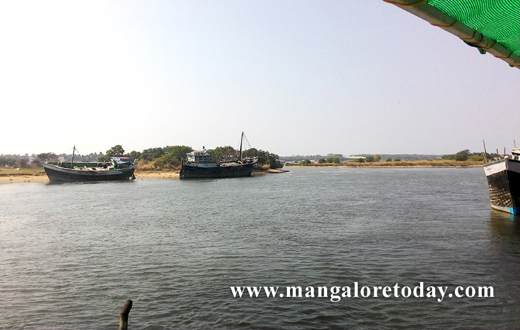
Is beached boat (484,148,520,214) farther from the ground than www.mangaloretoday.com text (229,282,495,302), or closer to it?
farther from the ground

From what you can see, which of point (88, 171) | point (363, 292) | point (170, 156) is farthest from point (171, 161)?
point (363, 292)

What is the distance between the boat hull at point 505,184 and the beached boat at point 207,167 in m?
70.3

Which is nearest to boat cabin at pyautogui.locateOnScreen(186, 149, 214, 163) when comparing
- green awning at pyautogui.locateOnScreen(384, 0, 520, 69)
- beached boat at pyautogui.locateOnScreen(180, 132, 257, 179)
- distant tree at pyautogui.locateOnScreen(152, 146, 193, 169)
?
beached boat at pyautogui.locateOnScreen(180, 132, 257, 179)

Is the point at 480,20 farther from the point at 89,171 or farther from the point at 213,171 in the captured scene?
the point at 213,171

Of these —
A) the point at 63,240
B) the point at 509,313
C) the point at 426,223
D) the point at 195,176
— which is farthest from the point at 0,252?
the point at 195,176

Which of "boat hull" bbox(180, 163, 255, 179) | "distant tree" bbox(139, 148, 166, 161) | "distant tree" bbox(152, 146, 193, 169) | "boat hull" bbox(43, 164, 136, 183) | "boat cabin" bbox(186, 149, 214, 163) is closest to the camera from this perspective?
"boat hull" bbox(43, 164, 136, 183)

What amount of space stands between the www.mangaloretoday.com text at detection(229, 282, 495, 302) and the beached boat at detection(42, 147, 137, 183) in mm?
77102

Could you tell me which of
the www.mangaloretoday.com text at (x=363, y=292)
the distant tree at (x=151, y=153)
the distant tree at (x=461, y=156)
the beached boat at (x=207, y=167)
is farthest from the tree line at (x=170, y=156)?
the www.mangaloretoday.com text at (x=363, y=292)

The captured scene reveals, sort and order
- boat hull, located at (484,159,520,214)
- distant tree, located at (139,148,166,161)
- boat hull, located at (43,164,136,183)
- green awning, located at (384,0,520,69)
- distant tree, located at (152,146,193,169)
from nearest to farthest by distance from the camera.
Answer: green awning, located at (384,0,520,69)
boat hull, located at (484,159,520,214)
boat hull, located at (43,164,136,183)
distant tree, located at (152,146,193,169)
distant tree, located at (139,148,166,161)

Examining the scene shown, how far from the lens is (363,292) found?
41.0 feet

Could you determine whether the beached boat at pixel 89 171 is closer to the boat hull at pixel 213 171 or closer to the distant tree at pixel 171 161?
the boat hull at pixel 213 171

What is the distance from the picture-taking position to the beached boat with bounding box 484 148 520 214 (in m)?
24.0

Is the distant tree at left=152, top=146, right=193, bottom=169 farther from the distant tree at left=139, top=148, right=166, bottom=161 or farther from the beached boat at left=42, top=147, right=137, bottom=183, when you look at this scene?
the beached boat at left=42, top=147, right=137, bottom=183

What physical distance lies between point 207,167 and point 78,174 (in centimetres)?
2704
